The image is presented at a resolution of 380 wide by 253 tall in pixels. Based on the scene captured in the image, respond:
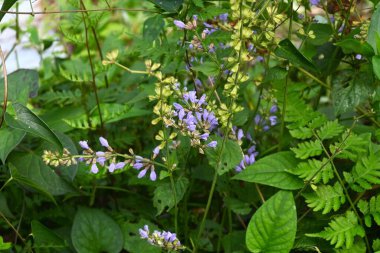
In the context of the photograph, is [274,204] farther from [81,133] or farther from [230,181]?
[81,133]

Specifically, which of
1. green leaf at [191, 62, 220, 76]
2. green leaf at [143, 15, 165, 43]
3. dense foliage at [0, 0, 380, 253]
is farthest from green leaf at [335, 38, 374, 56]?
green leaf at [143, 15, 165, 43]

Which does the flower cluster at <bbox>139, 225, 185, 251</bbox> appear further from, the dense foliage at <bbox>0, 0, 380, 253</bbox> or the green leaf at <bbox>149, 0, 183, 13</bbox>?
the green leaf at <bbox>149, 0, 183, 13</bbox>

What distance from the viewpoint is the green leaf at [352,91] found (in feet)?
4.65

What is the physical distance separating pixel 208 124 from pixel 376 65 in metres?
0.33

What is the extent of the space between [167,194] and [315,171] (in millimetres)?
301

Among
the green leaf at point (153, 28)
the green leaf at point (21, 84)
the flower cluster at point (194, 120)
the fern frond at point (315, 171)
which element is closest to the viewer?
the flower cluster at point (194, 120)

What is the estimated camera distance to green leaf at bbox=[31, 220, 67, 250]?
1479 mm

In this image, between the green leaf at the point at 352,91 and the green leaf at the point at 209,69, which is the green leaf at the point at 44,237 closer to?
the green leaf at the point at 209,69

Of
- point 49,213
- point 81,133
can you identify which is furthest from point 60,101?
point 49,213

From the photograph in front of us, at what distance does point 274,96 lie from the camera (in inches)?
58.9

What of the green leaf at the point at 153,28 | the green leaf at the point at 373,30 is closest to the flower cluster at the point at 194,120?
the green leaf at the point at 153,28

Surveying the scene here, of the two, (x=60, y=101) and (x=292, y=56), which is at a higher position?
(x=292, y=56)

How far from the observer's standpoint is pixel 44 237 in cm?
148

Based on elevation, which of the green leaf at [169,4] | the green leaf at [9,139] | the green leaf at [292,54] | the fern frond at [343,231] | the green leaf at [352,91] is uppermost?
the green leaf at [169,4]
